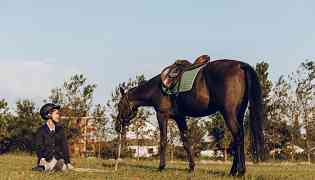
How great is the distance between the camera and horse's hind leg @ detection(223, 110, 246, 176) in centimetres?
963

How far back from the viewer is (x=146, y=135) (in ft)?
108

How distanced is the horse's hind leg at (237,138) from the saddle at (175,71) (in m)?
1.61

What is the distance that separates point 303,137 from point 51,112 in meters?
27.2

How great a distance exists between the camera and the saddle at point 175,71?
10.9 metres

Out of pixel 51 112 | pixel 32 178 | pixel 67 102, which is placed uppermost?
pixel 67 102

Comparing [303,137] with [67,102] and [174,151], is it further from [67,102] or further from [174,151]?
[67,102]

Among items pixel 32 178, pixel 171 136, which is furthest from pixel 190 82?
pixel 171 136

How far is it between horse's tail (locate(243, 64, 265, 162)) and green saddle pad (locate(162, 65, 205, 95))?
3.76 ft

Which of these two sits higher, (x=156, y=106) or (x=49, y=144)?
(x=156, y=106)

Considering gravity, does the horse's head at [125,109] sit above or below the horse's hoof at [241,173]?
above

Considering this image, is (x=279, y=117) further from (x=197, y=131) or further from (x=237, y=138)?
(x=237, y=138)

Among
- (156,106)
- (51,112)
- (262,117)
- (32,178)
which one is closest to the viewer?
(32,178)

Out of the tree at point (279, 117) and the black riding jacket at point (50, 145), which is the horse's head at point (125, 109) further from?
the tree at point (279, 117)

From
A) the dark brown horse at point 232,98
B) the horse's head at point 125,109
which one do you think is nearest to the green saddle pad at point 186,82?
the dark brown horse at point 232,98
